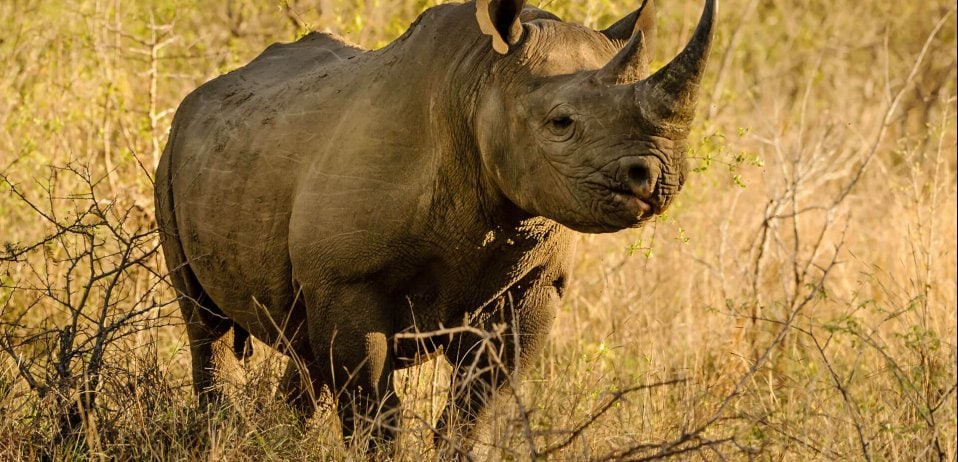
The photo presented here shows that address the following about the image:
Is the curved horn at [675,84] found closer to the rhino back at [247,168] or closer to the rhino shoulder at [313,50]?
the rhino back at [247,168]

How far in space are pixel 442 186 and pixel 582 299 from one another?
3.08 metres

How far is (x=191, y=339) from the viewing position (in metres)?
6.33

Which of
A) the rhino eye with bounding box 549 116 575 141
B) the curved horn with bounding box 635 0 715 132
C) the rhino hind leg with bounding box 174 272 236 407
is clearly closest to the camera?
the curved horn with bounding box 635 0 715 132

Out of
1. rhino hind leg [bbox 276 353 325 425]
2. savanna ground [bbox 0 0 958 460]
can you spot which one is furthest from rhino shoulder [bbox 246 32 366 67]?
rhino hind leg [bbox 276 353 325 425]

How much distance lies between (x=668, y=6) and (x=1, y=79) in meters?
7.11

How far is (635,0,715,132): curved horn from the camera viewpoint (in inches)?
161

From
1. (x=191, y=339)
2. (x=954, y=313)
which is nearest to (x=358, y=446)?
(x=191, y=339)

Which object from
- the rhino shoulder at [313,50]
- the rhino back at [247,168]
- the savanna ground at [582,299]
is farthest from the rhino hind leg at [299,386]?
the rhino shoulder at [313,50]

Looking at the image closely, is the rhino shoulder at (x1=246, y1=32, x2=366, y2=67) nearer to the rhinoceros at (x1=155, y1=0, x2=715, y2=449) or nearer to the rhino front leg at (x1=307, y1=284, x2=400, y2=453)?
the rhinoceros at (x1=155, y1=0, x2=715, y2=449)

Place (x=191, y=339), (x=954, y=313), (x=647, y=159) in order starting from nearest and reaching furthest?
(x=647, y=159) < (x=191, y=339) < (x=954, y=313)

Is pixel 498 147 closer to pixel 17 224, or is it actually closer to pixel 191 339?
pixel 191 339

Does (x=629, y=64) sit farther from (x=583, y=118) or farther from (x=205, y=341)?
(x=205, y=341)

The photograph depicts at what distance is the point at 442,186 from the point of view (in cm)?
477

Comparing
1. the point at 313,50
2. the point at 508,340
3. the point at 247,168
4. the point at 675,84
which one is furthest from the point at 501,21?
the point at 313,50
